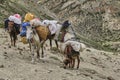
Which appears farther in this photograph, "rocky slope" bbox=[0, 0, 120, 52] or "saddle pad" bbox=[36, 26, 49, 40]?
"rocky slope" bbox=[0, 0, 120, 52]

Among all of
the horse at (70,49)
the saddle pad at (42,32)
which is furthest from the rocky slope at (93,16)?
the horse at (70,49)

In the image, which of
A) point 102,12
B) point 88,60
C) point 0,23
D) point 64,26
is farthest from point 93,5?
point 64,26

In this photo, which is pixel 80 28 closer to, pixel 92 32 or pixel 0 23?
pixel 92 32

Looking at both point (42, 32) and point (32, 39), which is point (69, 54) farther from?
point (32, 39)

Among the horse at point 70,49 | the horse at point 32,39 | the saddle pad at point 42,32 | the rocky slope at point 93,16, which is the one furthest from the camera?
the rocky slope at point 93,16

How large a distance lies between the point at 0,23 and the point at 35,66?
1432 centimetres

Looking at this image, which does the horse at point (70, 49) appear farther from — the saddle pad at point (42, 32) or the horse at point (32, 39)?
the horse at point (32, 39)

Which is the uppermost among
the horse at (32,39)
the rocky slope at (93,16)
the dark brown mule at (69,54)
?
the rocky slope at (93,16)

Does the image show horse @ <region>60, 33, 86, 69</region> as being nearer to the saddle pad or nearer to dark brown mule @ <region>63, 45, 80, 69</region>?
dark brown mule @ <region>63, 45, 80, 69</region>

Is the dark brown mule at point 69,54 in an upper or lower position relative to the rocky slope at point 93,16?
lower

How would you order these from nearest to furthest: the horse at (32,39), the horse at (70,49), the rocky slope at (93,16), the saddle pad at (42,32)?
the horse at (32,39) → the horse at (70,49) → the saddle pad at (42,32) → the rocky slope at (93,16)

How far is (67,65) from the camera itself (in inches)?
674

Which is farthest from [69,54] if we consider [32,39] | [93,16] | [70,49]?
[93,16]

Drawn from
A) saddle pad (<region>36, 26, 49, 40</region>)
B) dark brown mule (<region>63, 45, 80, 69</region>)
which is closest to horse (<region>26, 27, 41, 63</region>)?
saddle pad (<region>36, 26, 49, 40</region>)
